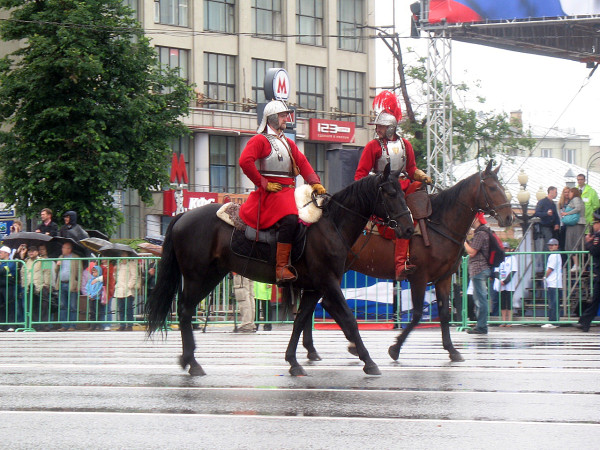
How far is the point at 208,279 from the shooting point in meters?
11.3

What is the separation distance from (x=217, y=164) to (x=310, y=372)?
49.8m

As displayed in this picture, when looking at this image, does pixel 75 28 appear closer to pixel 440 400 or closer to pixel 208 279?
pixel 208 279

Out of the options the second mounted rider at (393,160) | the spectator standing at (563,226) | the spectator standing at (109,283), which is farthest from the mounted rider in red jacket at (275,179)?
the spectator standing at (563,226)

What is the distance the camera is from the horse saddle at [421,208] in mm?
12921

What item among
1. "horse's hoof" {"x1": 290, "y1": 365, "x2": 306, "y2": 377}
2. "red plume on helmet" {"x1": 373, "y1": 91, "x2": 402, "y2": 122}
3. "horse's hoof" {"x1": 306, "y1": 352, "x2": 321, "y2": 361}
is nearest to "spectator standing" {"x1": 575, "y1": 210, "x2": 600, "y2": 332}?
"red plume on helmet" {"x1": 373, "y1": 91, "x2": 402, "y2": 122}

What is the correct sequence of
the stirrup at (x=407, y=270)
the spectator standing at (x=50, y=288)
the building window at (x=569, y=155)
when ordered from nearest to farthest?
the stirrup at (x=407, y=270) → the spectator standing at (x=50, y=288) → the building window at (x=569, y=155)

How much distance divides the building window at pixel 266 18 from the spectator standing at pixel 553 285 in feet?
145

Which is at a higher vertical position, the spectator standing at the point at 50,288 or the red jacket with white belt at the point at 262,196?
the red jacket with white belt at the point at 262,196

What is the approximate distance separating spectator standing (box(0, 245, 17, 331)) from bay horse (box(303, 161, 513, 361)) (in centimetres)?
968

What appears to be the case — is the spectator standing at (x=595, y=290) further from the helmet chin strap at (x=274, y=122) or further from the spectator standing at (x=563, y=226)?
the helmet chin strap at (x=274, y=122)

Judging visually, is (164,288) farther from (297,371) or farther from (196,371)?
(297,371)

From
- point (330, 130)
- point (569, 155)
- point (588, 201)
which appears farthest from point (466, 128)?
point (569, 155)

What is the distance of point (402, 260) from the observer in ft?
42.1

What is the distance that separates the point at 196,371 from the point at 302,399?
2.17 metres
